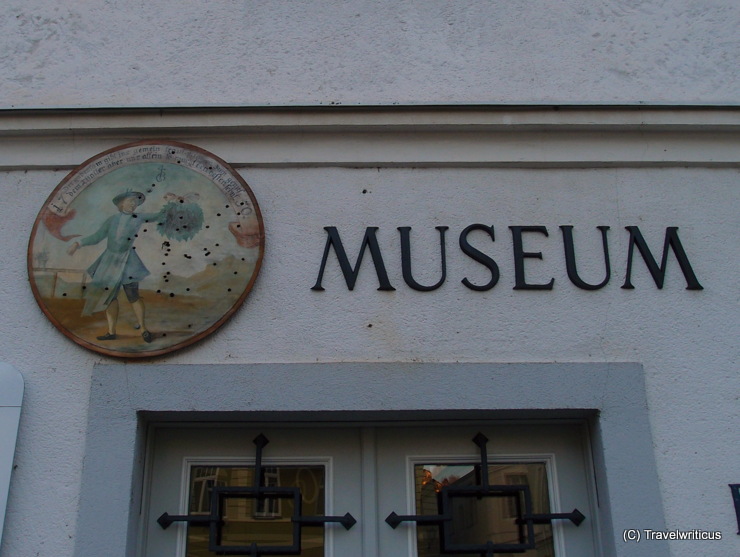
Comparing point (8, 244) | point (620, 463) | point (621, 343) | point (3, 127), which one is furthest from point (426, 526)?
point (3, 127)

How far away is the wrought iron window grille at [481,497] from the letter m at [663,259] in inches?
40.7

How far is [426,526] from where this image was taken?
11.0 feet

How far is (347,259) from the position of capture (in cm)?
354

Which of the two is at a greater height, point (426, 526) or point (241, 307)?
point (241, 307)

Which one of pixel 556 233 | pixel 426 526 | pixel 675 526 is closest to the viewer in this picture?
pixel 675 526

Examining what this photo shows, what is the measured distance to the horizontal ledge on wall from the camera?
12.2 ft

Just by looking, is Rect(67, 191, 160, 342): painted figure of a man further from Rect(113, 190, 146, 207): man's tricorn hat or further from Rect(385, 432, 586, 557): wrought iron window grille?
Rect(385, 432, 586, 557): wrought iron window grille

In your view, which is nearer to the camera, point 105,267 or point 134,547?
point 134,547

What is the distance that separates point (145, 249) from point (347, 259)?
0.92 metres

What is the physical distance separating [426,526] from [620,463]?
86 centimetres

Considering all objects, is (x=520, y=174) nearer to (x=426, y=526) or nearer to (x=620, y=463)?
(x=620, y=463)

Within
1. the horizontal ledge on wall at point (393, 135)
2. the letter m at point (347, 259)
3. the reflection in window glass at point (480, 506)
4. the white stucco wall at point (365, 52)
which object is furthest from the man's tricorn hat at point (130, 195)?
the reflection in window glass at point (480, 506)

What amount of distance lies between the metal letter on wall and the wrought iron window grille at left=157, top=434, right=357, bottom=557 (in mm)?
674

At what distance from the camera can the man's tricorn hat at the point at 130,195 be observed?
11.9ft
